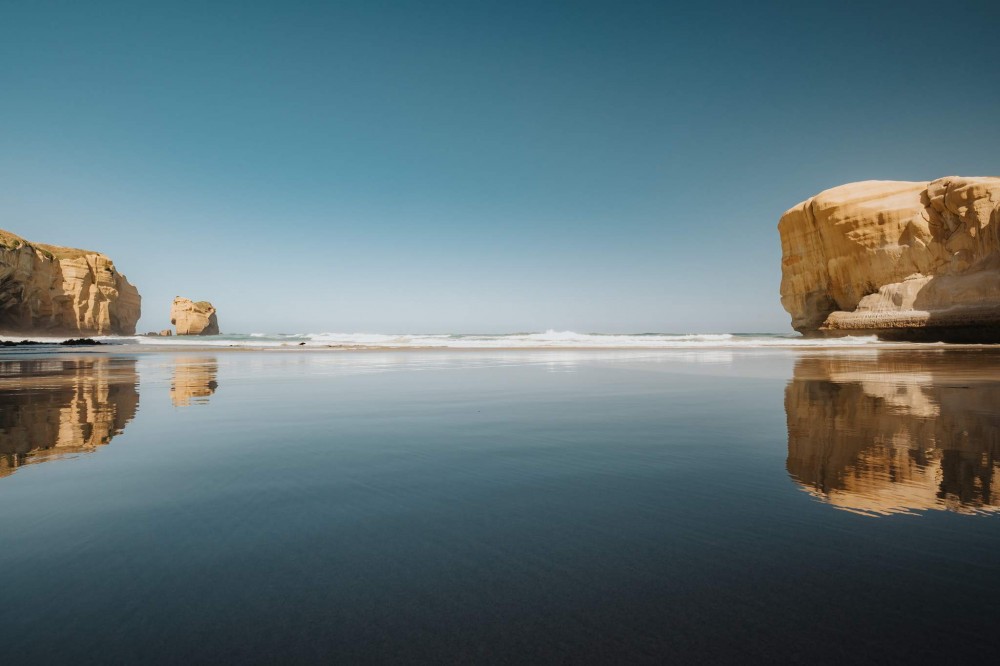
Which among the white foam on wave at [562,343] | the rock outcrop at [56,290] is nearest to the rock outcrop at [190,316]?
the rock outcrop at [56,290]

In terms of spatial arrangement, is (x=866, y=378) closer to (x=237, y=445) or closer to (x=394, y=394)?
(x=394, y=394)

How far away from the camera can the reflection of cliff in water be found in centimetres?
312

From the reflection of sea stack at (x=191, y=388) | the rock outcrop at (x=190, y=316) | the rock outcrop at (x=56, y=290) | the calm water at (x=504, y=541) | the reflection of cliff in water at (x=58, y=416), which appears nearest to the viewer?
the calm water at (x=504, y=541)

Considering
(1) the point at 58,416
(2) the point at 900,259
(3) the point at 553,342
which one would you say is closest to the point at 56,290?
(3) the point at 553,342

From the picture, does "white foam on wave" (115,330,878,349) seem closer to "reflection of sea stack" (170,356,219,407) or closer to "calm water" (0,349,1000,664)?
"reflection of sea stack" (170,356,219,407)

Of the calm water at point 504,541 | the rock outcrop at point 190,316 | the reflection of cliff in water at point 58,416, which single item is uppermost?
the rock outcrop at point 190,316

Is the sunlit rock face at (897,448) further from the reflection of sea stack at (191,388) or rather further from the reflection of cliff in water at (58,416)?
the reflection of sea stack at (191,388)

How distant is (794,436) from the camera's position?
10.9 ft

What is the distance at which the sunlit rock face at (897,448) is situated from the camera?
2.09 meters

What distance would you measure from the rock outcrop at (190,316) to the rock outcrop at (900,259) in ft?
231

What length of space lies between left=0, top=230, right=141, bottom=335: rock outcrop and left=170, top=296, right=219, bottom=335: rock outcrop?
7899 millimetres

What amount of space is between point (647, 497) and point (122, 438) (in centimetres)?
372

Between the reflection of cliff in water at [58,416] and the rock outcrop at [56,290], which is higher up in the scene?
the rock outcrop at [56,290]

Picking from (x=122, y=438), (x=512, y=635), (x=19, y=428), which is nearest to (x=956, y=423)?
(x=512, y=635)
